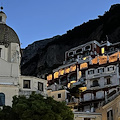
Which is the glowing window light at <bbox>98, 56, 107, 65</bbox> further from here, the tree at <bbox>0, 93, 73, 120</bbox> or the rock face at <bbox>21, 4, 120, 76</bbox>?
the tree at <bbox>0, 93, 73, 120</bbox>

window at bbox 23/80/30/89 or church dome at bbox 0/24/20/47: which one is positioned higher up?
church dome at bbox 0/24/20/47

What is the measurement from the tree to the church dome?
16.2 meters

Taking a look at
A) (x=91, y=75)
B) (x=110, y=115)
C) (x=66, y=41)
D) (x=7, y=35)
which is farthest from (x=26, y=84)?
(x=66, y=41)

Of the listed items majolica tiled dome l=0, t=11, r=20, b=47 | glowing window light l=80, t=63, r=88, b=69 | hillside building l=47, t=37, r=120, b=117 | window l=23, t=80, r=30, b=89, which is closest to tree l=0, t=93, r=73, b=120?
window l=23, t=80, r=30, b=89

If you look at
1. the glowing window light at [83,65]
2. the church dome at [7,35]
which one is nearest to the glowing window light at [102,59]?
the glowing window light at [83,65]

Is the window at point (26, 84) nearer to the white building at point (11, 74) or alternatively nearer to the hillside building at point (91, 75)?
the white building at point (11, 74)

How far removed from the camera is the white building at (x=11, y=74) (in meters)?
39.8

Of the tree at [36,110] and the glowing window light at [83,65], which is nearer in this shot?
the tree at [36,110]

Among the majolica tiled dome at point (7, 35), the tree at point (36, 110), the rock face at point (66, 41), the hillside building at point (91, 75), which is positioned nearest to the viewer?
the tree at point (36, 110)

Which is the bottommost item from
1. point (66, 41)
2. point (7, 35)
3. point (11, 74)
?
point (11, 74)

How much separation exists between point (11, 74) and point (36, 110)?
51.1 ft

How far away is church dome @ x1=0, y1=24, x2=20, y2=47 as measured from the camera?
145ft

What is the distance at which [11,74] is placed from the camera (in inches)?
1633

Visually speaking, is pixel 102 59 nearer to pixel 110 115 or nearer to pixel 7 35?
pixel 7 35
